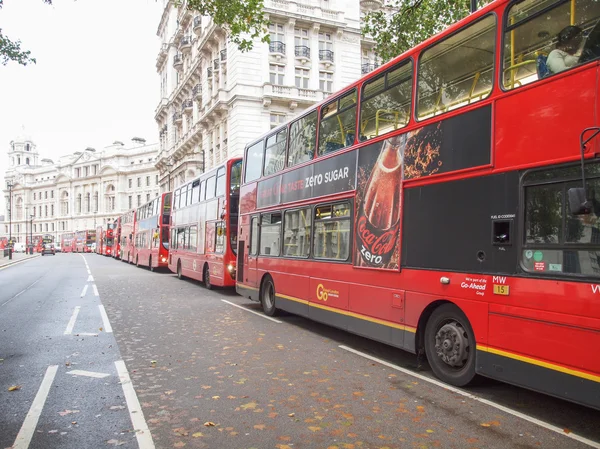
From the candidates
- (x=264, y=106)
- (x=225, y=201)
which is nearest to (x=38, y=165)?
(x=264, y=106)

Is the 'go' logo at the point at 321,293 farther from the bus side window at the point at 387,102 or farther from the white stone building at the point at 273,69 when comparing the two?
the white stone building at the point at 273,69

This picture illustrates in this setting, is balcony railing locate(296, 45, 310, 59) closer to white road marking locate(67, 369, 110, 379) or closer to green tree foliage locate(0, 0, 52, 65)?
green tree foliage locate(0, 0, 52, 65)

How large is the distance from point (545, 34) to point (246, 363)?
545 centimetres

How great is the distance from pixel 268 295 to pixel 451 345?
646 centimetres

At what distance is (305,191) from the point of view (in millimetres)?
9891

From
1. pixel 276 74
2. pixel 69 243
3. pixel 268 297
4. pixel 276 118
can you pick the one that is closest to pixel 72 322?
pixel 268 297

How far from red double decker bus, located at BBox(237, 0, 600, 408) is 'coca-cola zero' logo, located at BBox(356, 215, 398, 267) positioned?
0.03 m

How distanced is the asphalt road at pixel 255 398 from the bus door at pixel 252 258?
2.96 m

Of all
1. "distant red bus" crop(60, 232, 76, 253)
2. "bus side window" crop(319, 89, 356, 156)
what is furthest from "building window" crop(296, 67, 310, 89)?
"distant red bus" crop(60, 232, 76, 253)

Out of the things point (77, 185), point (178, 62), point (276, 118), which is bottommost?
point (276, 118)

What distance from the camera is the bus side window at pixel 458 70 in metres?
5.73

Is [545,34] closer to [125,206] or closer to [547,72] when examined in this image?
[547,72]

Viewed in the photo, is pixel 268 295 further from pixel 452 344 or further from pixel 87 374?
pixel 452 344

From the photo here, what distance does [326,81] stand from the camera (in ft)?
144
